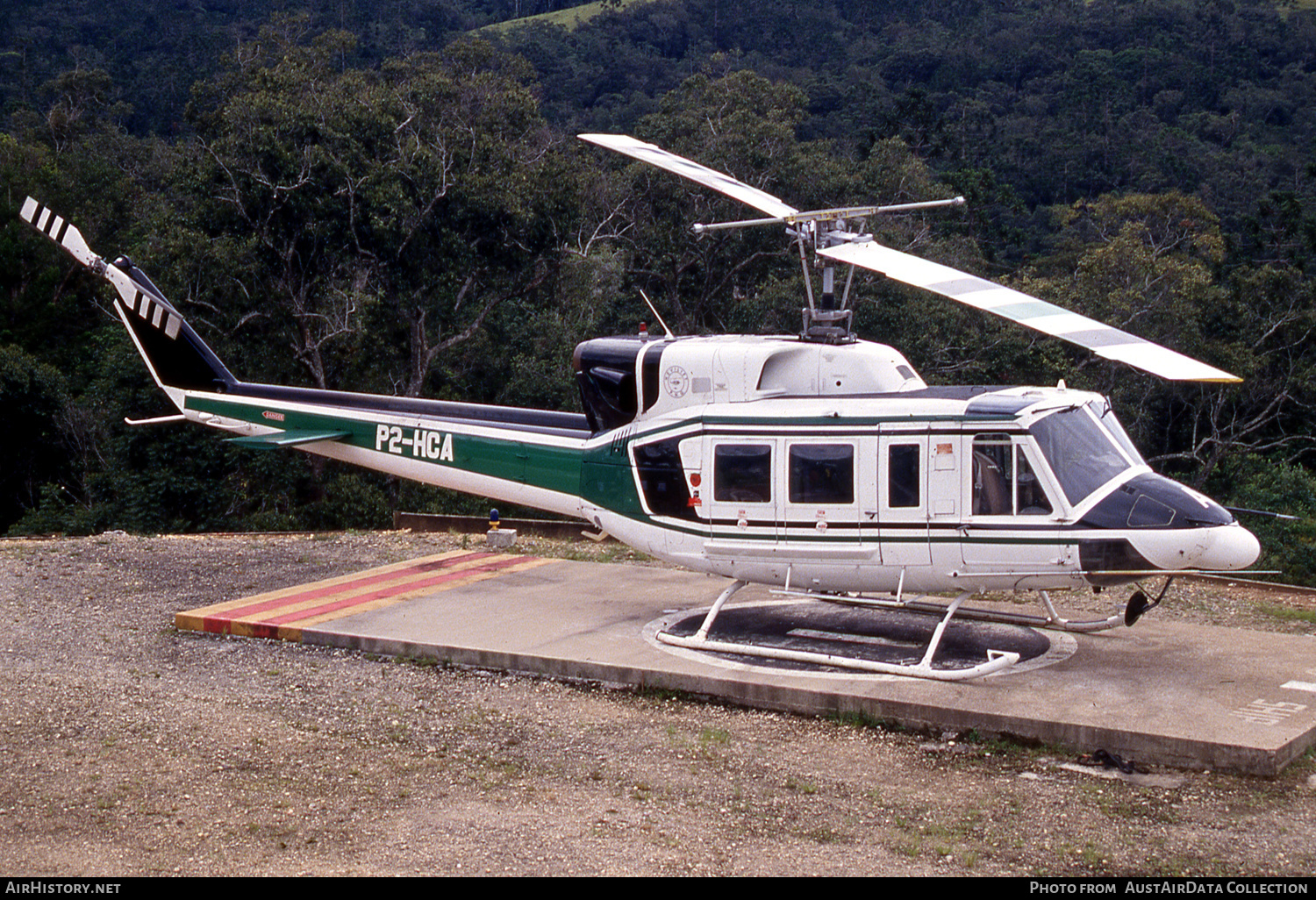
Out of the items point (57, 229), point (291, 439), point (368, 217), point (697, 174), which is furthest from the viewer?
point (368, 217)

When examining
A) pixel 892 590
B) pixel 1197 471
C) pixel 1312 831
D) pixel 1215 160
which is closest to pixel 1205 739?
pixel 1312 831

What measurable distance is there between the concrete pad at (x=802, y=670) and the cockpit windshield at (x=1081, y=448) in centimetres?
146

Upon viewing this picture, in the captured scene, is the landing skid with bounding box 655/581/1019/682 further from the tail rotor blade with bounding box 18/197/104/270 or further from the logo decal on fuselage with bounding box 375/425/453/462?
the tail rotor blade with bounding box 18/197/104/270

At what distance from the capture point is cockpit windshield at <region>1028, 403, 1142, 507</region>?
27.6ft

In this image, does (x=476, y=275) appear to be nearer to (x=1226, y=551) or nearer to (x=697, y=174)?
(x=697, y=174)

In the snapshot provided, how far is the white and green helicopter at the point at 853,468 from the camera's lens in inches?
326

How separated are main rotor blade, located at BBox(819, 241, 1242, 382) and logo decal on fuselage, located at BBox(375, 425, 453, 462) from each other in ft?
14.4

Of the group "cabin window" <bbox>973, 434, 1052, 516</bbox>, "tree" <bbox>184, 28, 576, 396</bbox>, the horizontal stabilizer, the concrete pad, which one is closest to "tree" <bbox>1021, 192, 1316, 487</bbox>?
"tree" <bbox>184, 28, 576, 396</bbox>

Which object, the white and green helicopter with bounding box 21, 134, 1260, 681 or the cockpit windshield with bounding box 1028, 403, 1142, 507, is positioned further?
the cockpit windshield with bounding box 1028, 403, 1142, 507

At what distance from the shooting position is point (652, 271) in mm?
29000

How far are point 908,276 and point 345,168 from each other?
15.7 m

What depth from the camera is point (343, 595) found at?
11.8 metres

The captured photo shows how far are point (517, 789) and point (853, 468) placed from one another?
138 inches

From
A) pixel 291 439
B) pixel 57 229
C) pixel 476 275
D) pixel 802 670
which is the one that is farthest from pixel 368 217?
pixel 802 670
